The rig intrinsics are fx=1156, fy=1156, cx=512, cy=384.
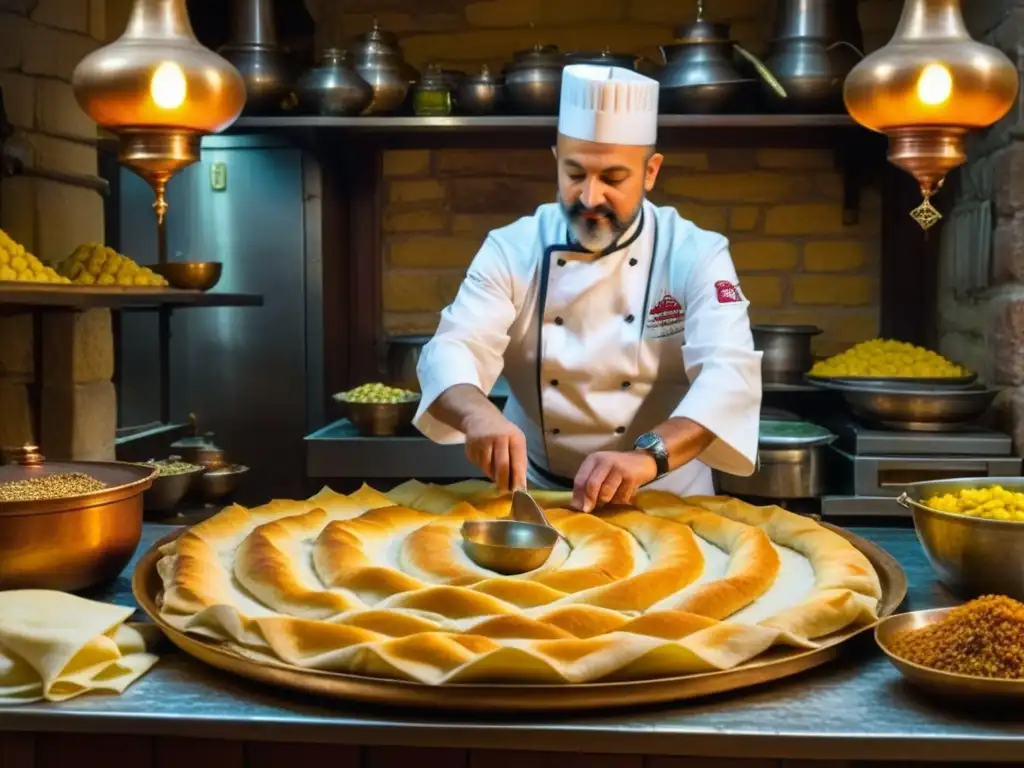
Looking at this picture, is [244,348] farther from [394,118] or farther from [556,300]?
[556,300]

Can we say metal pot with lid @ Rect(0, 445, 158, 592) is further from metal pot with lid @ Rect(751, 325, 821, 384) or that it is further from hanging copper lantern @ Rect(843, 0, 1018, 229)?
metal pot with lid @ Rect(751, 325, 821, 384)

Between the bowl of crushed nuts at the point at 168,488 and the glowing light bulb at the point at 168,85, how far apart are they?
0.96 metres

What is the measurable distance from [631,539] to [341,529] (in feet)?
1.54

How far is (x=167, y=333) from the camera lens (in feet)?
12.8

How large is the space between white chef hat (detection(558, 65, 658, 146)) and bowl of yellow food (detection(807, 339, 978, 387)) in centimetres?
146

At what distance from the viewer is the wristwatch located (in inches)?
85.3


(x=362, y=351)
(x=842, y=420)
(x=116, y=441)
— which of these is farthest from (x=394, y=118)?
(x=842, y=420)

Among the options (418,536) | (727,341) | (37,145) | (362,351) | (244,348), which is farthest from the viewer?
(362,351)

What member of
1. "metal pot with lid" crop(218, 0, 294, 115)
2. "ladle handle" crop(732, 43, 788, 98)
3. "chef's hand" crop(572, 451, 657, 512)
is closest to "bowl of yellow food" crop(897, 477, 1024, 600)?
"chef's hand" crop(572, 451, 657, 512)

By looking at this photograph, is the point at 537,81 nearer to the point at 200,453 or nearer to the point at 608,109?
the point at 608,109

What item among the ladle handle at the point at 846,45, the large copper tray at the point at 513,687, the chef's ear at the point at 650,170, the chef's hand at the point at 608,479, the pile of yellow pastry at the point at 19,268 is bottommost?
the large copper tray at the point at 513,687

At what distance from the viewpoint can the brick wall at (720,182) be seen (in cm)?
454

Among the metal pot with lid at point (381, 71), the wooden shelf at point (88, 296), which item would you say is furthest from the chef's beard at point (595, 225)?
the metal pot with lid at point (381, 71)

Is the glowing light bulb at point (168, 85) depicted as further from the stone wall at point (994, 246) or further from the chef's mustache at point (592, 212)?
the stone wall at point (994, 246)
